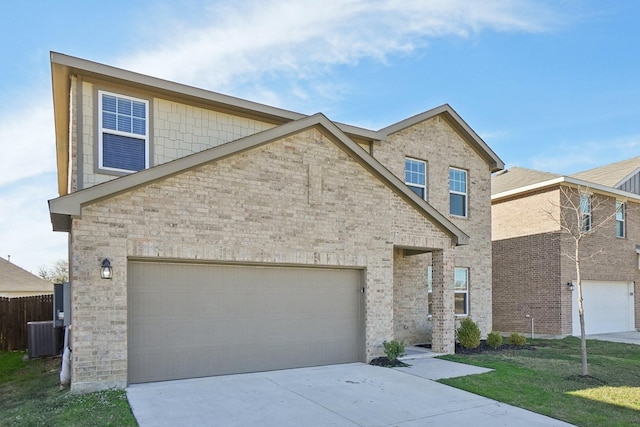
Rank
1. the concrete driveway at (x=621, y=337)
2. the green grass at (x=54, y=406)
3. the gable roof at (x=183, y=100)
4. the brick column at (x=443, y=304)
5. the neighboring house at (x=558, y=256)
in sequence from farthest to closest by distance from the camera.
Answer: the neighboring house at (x=558, y=256) < the concrete driveway at (x=621, y=337) < the brick column at (x=443, y=304) < the gable roof at (x=183, y=100) < the green grass at (x=54, y=406)

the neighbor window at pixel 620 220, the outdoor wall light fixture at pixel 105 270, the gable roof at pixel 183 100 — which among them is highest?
the gable roof at pixel 183 100

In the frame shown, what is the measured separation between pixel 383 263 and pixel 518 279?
10661 millimetres

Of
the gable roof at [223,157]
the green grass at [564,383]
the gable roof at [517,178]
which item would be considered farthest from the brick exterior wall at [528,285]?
the gable roof at [223,157]

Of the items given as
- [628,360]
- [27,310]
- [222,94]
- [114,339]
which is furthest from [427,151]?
[27,310]

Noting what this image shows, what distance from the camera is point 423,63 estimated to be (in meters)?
15.6

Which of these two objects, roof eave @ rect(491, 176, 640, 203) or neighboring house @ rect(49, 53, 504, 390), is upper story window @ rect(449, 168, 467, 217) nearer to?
neighboring house @ rect(49, 53, 504, 390)

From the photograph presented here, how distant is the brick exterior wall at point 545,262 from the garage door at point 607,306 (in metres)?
0.40

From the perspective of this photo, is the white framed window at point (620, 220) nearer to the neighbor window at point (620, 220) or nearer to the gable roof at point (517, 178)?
the neighbor window at point (620, 220)

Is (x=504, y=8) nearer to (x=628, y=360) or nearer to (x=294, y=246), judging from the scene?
(x=294, y=246)

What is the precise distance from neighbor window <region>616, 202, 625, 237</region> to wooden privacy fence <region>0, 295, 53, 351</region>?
76.6 ft

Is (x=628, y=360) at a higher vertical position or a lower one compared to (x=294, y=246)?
lower

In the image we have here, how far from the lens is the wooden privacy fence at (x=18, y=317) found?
14.7 m

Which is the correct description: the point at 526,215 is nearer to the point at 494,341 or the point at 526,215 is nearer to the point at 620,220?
the point at 620,220

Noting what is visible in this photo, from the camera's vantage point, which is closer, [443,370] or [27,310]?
[443,370]
